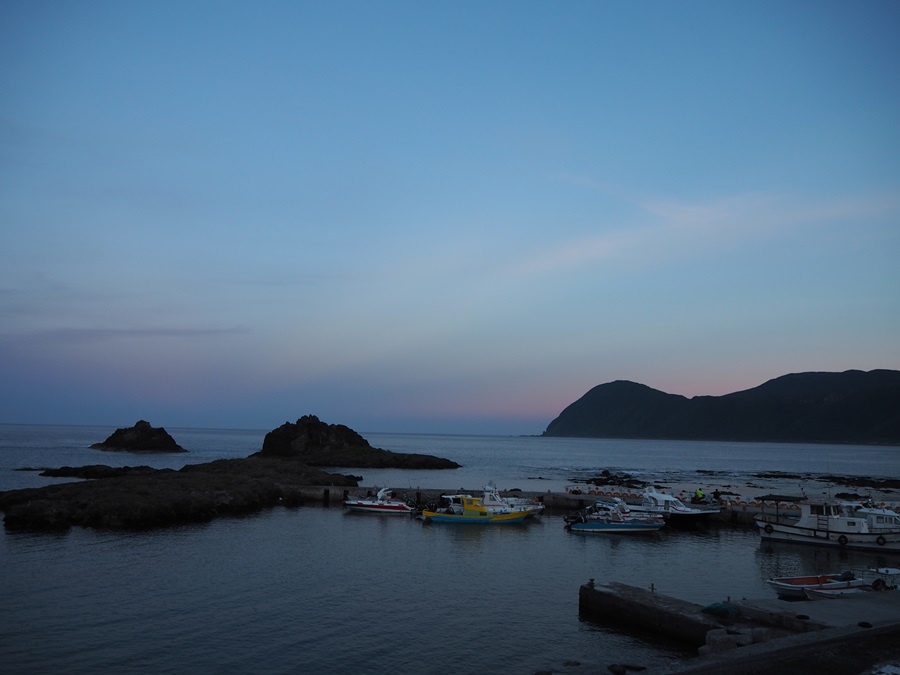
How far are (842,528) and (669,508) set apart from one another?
12.7 metres

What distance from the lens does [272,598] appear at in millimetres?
24828

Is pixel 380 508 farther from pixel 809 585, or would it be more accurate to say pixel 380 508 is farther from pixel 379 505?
pixel 809 585

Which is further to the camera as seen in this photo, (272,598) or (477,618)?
(272,598)

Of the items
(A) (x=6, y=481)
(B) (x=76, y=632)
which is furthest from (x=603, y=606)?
(A) (x=6, y=481)

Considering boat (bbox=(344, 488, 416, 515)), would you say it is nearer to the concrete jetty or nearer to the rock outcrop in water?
the rock outcrop in water

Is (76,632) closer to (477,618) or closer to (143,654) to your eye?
(143,654)

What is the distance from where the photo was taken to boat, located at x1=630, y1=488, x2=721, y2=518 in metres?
47.0

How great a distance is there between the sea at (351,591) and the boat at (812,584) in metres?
2.20

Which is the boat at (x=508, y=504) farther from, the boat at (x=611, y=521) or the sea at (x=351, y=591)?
the boat at (x=611, y=521)

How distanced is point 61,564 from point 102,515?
11249mm

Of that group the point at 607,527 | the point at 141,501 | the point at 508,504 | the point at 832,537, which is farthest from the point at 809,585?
the point at 141,501

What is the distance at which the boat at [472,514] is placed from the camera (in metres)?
46.2

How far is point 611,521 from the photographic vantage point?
43344 mm

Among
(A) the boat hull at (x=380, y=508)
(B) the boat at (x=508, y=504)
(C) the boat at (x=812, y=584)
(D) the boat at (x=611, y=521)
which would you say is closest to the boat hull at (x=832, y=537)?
(D) the boat at (x=611, y=521)
